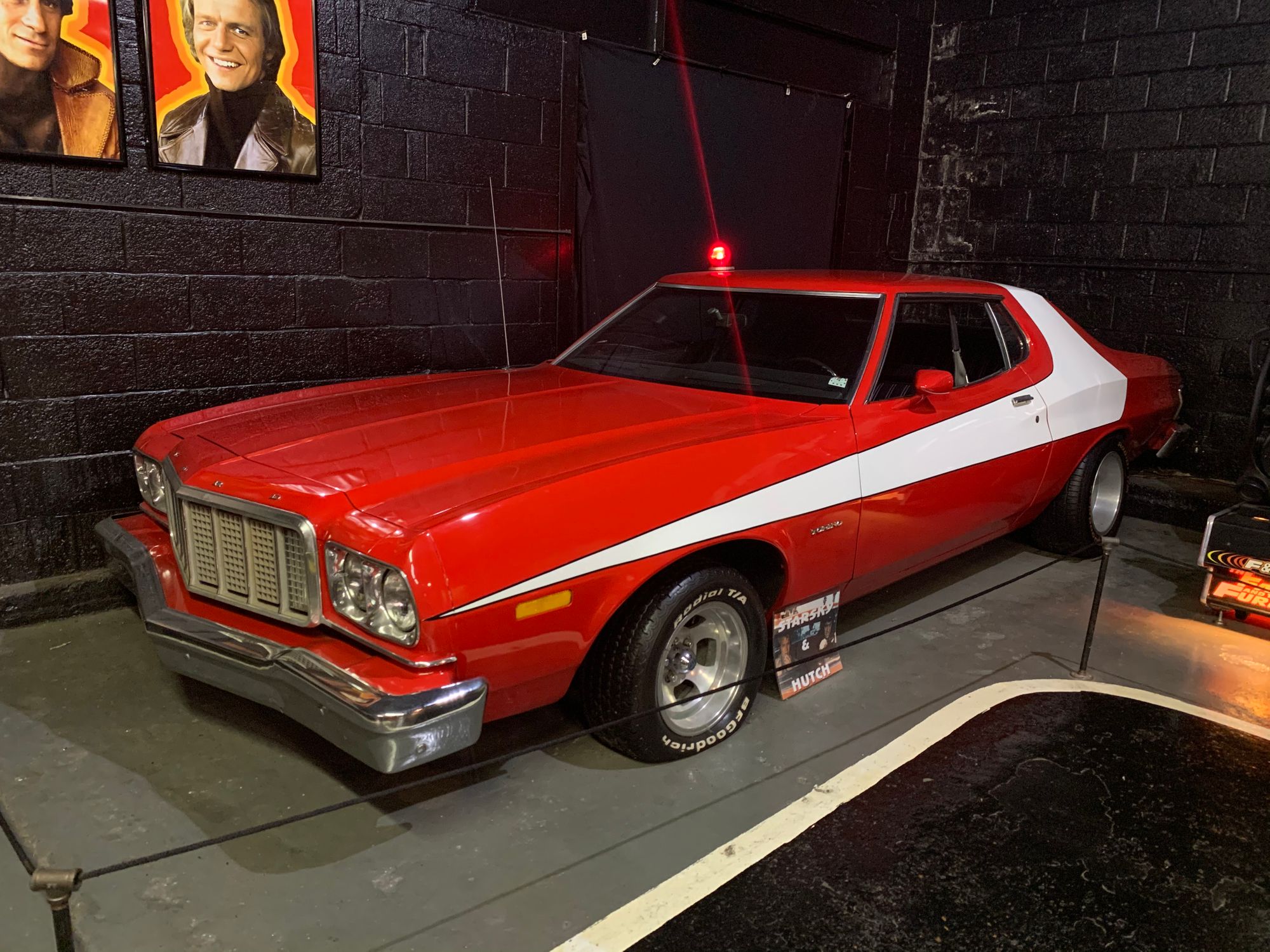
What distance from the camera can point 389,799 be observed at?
2.85m

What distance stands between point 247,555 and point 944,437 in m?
2.58

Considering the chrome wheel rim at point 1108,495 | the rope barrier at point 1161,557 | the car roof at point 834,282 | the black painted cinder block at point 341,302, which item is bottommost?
the rope barrier at point 1161,557

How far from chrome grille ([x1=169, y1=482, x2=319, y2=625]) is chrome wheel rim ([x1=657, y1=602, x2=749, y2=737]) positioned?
3.62ft

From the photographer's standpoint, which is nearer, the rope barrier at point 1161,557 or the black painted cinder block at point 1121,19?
the rope barrier at point 1161,557

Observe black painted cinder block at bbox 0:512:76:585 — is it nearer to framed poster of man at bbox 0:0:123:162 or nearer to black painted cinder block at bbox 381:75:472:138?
framed poster of man at bbox 0:0:123:162

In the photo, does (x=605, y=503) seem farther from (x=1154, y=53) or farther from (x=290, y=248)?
(x=1154, y=53)

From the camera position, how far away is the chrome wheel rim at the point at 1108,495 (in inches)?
207

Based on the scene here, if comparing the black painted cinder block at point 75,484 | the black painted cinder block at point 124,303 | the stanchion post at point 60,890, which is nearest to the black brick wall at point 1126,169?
the black painted cinder block at point 124,303

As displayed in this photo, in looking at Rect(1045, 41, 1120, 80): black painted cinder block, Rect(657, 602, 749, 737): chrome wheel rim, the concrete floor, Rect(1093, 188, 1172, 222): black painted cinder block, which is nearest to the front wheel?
Rect(657, 602, 749, 737): chrome wheel rim

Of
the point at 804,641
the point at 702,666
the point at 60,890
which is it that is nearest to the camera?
the point at 60,890

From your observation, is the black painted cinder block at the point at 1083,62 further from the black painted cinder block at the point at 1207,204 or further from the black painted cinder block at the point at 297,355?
the black painted cinder block at the point at 297,355

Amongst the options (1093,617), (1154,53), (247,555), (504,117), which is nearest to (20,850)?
(247,555)

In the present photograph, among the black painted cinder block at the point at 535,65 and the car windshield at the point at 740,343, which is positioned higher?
the black painted cinder block at the point at 535,65

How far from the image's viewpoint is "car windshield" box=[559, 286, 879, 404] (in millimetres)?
3668
